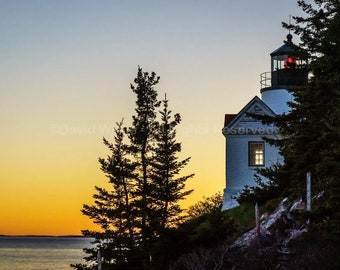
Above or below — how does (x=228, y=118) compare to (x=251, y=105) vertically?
below

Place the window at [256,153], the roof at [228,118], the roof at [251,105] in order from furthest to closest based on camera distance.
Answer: the roof at [228,118], the window at [256,153], the roof at [251,105]

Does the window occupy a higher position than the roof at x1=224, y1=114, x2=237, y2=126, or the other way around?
the roof at x1=224, y1=114, x2=237, y2=126

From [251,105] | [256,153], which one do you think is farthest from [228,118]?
[256,153]

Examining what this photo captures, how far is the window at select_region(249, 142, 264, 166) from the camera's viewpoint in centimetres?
4062

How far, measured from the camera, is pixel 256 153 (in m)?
40.7

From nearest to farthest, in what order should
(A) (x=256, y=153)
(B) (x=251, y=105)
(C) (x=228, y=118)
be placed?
(B) (x=251, y=105)
(A) (x=256, y=153)
(C) (x=228, y=118)

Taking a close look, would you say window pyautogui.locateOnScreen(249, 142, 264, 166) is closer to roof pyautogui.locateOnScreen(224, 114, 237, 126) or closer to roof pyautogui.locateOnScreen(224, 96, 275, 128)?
roof pyautogui.locateOnScreen(224, 96, 275, 128)

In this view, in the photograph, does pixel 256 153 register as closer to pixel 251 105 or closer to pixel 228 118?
pixel 251 105

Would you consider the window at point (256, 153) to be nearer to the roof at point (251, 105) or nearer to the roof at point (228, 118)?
the roof at point (251, 105)

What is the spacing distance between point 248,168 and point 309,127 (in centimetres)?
1814

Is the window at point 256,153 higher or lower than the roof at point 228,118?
lower

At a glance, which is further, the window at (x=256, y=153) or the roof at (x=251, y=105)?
the window at (x=256, y=153)

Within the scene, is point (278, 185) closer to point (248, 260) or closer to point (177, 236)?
point (177, 236)

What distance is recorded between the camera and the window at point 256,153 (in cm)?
4062
